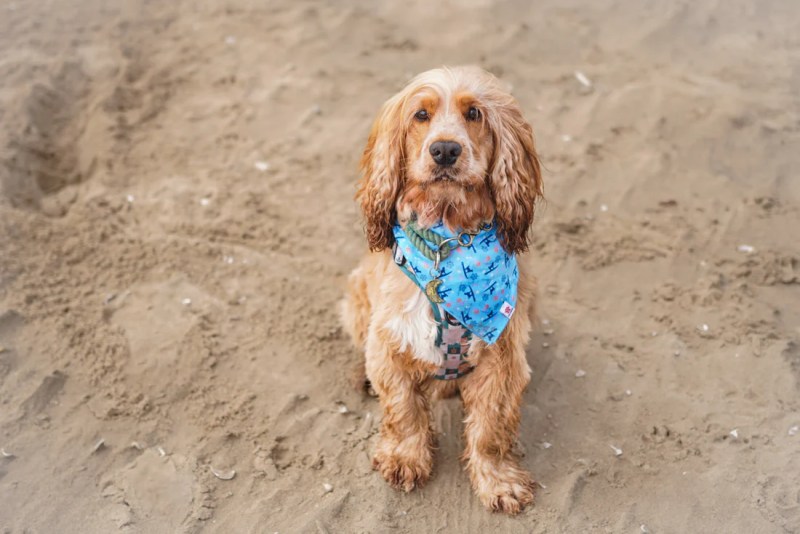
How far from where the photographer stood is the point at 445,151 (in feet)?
11.7

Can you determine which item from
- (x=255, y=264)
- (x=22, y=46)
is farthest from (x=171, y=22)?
(x=255, y=264)

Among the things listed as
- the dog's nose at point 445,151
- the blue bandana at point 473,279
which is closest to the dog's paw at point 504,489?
the blue bandana at point 473,279

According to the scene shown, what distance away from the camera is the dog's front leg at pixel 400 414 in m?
4.19

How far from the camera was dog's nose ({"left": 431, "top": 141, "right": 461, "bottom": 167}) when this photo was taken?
356 centimetres

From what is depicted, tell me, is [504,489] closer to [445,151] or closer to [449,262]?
[449,262]

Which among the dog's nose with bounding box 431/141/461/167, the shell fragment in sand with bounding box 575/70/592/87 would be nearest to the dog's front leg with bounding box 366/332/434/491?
the dog's nose with bounding box 431/141/461/167

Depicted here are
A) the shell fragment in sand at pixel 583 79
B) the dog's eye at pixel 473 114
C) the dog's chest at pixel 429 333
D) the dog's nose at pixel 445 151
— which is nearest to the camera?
the dog's nose at pixel 445 151

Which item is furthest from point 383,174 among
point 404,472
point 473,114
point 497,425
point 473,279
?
point 404,472

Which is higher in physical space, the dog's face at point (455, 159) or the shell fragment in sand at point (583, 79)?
the dog's face at point (455, 159)

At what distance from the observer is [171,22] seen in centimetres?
827

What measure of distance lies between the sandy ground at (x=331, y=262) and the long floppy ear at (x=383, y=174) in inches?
50.6

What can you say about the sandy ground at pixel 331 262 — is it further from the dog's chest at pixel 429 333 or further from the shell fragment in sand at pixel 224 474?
the dog's chest at pixel 429 333

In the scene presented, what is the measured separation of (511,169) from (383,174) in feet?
2.04

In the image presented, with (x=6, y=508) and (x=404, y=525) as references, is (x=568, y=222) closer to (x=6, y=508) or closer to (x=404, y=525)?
(x=404, y=525)
